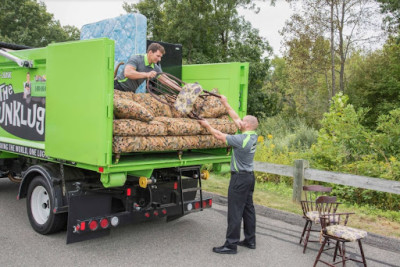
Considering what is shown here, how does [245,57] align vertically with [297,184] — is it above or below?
above

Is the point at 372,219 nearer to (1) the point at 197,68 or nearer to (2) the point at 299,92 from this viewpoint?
(1) the point at 197,68

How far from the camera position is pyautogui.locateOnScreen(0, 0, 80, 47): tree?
101 feet

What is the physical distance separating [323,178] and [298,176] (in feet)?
1.59

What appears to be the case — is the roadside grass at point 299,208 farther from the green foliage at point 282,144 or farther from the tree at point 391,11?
the tree at point 391,11

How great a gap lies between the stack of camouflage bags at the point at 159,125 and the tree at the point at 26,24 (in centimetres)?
2882

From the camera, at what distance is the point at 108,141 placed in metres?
3.93

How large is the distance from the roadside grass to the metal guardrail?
17.5 inches

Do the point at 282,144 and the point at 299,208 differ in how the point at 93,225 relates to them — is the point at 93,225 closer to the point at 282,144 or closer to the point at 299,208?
the point at 299,208

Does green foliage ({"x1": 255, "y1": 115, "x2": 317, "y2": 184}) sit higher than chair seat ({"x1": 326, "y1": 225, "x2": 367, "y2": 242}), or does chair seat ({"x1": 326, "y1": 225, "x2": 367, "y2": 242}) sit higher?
green foliage ({"x1": 255, "y1": 115, "x2": 317, "y2": 184})

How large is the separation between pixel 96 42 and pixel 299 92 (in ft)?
81.2

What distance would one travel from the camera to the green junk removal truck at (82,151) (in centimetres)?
404

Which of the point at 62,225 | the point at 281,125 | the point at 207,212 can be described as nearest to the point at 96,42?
the point at 62,225

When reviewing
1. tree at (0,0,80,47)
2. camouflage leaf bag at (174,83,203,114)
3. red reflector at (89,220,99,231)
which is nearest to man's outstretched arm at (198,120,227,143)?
camouflage leaf bag at (174,83,203,114)

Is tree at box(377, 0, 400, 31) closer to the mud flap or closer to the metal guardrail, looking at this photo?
the metal guardrail
